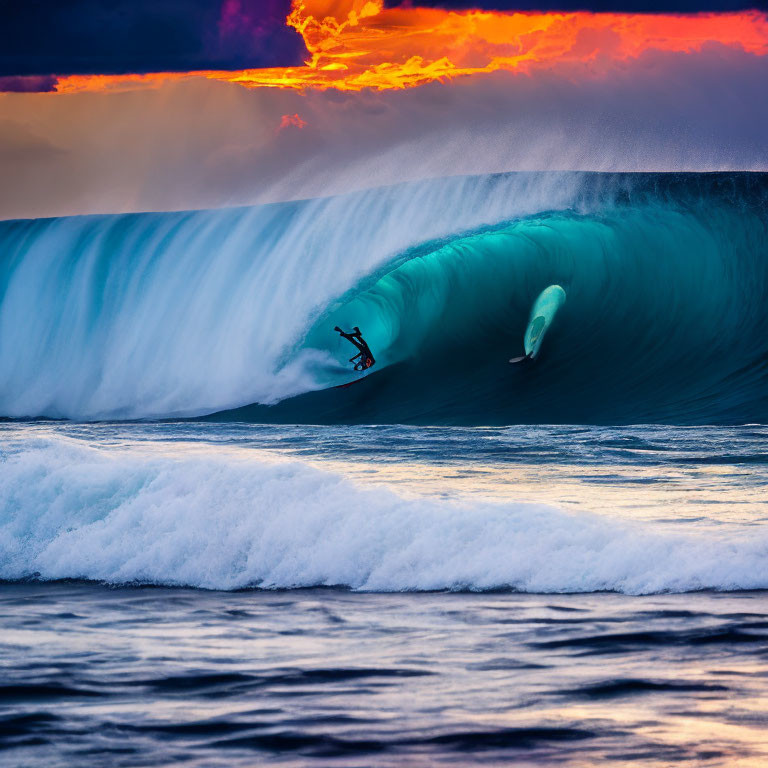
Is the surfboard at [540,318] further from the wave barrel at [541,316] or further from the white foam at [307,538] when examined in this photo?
the white foam at [307,538]

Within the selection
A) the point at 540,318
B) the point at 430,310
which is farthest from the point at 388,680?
the point at 430,310

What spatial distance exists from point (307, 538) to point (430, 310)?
36.8 ft

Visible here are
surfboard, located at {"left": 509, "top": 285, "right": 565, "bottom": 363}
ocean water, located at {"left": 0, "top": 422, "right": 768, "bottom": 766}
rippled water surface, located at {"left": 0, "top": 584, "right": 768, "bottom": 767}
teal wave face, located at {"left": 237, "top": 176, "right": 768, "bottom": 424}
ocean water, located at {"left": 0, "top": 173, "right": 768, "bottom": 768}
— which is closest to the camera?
rippled water surface, located at {"left": 0, "top": 584, "right": 768, "bottom": 767}

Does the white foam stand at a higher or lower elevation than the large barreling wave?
lower

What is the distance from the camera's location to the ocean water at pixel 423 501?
3.64 metres

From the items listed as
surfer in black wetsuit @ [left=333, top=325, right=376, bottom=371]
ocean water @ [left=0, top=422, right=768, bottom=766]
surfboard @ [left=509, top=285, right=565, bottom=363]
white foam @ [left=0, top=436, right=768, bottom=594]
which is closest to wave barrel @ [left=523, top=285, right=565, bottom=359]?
surfboard @ [left=509, top=285, right=565, bottom=363]

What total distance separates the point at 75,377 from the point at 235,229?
3.45 metres

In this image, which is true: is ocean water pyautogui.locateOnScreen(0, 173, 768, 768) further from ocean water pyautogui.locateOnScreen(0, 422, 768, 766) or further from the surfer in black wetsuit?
the surfer in black wetsuit

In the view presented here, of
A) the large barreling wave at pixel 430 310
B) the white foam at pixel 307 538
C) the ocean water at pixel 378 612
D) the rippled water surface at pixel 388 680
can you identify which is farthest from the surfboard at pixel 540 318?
the rippled water surface at pixel 388 680

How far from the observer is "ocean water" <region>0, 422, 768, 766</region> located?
3.44m

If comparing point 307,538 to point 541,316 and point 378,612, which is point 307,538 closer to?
point 378,612

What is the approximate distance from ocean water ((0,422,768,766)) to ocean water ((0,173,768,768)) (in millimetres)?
18

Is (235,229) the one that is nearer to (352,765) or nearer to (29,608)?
(29,608)

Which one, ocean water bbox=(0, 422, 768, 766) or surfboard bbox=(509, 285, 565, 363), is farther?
surfboard bbox=(509, 285, 565, 363)
